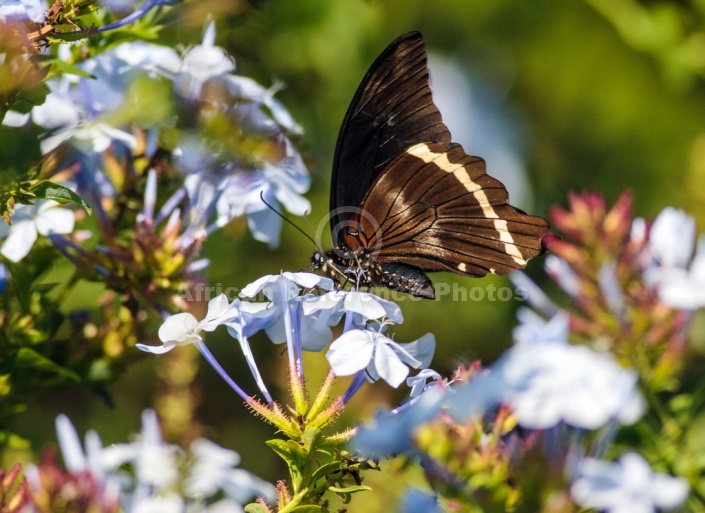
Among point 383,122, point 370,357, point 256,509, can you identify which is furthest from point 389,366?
point 383,122

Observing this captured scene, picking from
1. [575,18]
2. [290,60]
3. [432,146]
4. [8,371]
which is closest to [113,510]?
[8,371]

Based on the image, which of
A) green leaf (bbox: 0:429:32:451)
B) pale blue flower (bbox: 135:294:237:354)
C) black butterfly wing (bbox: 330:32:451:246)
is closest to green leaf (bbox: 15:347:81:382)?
green leaf (bbox: 0:429:32:451)

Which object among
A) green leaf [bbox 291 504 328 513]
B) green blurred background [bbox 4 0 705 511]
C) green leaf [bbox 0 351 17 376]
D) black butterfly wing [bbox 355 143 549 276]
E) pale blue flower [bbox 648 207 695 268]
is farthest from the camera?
green blurred background [bbox 4 0 705 511]

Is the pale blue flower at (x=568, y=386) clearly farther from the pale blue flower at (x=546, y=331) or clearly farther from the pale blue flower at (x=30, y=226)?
the pale blue flower at (x=30, y=226)

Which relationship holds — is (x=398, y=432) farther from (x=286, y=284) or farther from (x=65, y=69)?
(x=65, y=69)

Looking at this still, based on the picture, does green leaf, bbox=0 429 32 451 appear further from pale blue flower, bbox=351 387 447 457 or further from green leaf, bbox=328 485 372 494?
pale blue flower, bbox=351 387 447 457

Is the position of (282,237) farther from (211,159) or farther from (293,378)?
(293,378)
